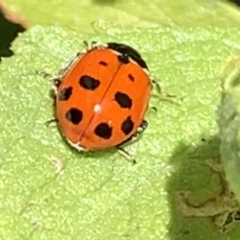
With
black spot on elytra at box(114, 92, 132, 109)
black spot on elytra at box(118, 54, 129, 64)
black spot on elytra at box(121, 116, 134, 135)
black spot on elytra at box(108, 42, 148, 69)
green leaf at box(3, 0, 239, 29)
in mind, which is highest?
black spot on elytra at box(108, 42, 148, 69)

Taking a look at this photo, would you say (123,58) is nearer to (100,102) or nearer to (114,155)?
(100,102)

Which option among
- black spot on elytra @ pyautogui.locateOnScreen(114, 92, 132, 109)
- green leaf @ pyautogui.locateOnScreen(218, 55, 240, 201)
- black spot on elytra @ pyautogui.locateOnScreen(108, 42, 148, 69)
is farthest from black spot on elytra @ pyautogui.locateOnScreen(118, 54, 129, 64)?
green leaf @ pyautogui.locateOnScreen(218, 55, 240, 201)

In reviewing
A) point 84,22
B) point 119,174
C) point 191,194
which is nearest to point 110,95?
point 119,174

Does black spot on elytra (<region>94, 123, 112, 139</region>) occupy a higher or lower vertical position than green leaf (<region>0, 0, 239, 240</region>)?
lower

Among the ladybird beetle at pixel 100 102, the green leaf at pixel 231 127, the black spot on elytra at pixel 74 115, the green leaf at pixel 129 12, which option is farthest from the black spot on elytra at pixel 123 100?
the green leaf at pixel 231 127

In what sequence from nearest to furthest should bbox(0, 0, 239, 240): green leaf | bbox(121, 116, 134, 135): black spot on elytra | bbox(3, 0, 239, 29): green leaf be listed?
bbox(0, 0, 239, 240): green leaf
bbox(121, 116, 134, 135): black spot on elytra
bbox(3, 0, 239, 29): green leaf

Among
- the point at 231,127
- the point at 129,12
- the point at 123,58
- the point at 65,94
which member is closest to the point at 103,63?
the point at 123,58

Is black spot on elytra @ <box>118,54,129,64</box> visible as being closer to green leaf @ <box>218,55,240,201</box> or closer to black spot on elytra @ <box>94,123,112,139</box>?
black spot on elytra @ <box>94,123,112,139</box>

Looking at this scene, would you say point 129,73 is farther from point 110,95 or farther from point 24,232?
point 24,232
